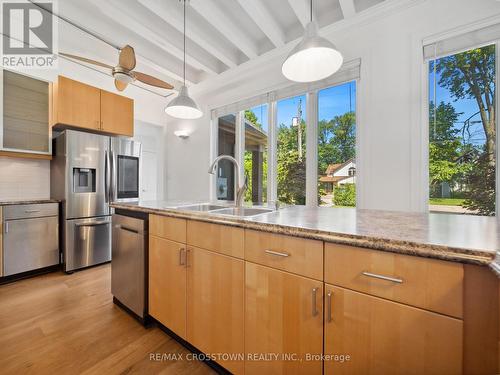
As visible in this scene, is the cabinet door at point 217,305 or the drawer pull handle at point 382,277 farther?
the cabinet door at point 217,305

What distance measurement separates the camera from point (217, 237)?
124 centimetres

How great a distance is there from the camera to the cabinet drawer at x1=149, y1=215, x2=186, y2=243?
4.69ft

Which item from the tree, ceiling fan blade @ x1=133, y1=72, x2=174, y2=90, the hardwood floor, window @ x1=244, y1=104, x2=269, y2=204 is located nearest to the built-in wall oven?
ceiling fan blade @ x1=133, y1=72, x2=174, y2=90

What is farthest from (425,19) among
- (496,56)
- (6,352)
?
(6,352)

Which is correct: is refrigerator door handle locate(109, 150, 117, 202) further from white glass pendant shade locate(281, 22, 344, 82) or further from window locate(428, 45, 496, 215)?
window locate(428, 45, 496, 215)

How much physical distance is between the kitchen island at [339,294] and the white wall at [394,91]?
1.18 meters

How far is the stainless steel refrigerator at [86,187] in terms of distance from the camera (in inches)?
107

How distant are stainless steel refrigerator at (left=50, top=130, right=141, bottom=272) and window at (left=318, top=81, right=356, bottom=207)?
2740 mm

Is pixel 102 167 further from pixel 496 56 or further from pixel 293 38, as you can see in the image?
pixel 496 56

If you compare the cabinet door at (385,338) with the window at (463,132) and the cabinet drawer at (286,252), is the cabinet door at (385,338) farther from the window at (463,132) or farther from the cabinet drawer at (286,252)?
the window at (463,132)

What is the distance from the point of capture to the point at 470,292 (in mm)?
632

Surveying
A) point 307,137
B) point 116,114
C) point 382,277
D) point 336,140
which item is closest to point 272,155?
point 307,137

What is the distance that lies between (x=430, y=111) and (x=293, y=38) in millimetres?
1711

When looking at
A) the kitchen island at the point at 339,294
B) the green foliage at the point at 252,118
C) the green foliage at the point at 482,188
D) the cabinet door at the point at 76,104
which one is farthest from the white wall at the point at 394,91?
the cabinet door at the point at 76,104
